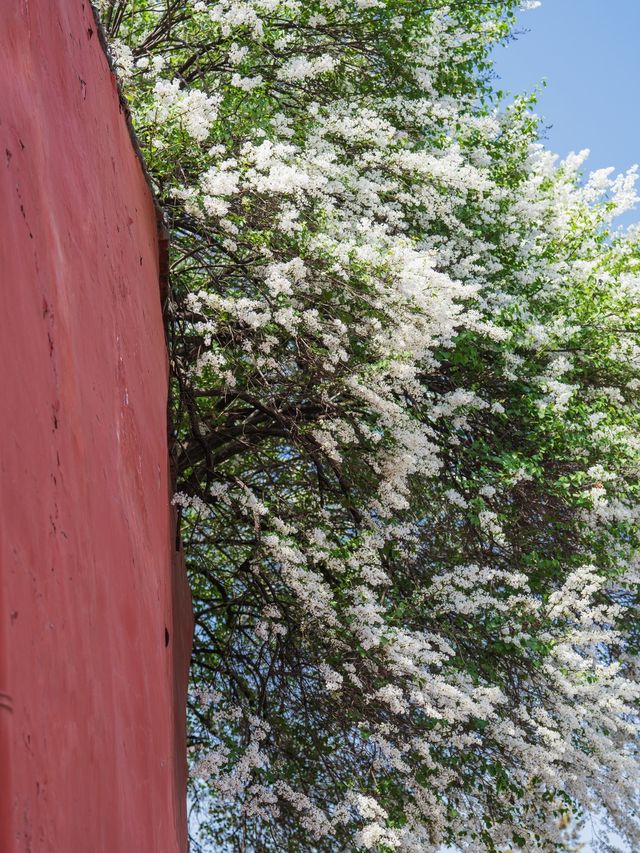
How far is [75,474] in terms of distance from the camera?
2799 millimetres

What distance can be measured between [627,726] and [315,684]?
96.2 inches

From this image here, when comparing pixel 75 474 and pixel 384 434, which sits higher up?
pixel 384 434

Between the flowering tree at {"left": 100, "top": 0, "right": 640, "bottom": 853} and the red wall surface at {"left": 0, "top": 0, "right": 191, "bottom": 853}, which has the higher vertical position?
the flowering tree at {"left": 100, "top": 0, "right": 640, "bottom": 853}

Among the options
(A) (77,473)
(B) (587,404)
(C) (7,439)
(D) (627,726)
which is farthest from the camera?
(B) (587,404)

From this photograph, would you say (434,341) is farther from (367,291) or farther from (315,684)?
(315,684)

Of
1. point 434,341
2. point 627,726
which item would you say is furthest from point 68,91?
point 627,726

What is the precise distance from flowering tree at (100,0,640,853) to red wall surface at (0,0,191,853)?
117 inches

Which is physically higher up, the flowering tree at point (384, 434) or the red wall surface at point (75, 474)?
the flowering tree at point (384, 434)

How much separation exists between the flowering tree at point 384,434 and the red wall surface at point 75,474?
117 inches

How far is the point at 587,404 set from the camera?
10.8 m

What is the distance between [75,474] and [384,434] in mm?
5935

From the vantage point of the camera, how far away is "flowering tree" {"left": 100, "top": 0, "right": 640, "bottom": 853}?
25.9 feet

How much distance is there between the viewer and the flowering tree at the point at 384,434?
7898 mm

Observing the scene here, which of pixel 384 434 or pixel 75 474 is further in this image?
pixel 384 434
